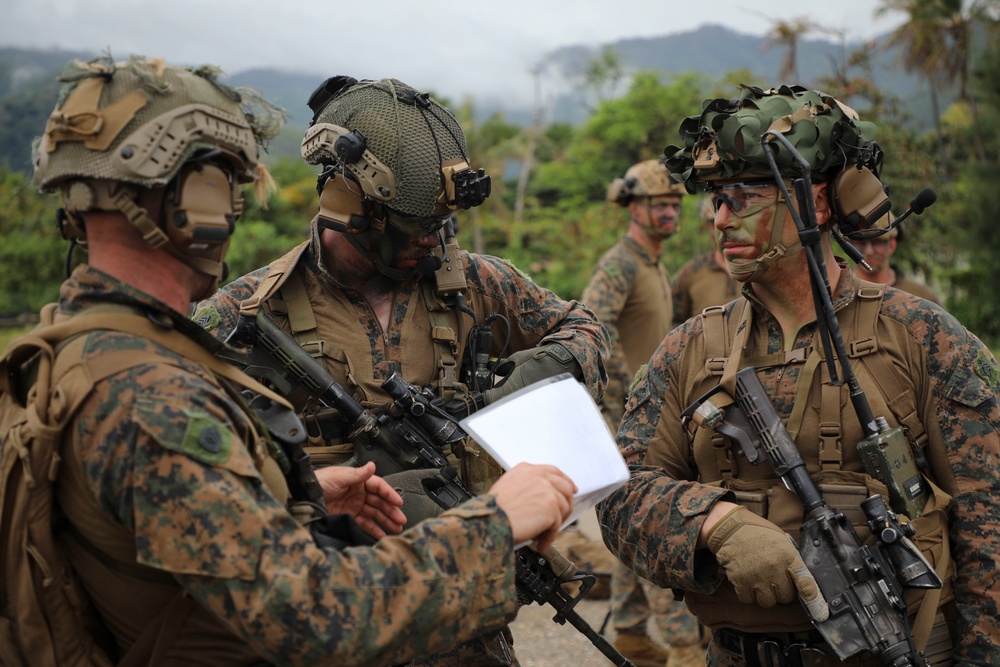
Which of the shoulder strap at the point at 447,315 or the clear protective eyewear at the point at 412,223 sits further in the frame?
the shoulder strap at the point at 447,315

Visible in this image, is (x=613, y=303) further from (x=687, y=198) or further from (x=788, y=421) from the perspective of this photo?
(x=687, y=198)

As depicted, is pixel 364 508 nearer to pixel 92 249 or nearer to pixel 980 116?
pixel 92 249

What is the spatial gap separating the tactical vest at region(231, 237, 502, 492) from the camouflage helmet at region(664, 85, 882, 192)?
41.9 inches

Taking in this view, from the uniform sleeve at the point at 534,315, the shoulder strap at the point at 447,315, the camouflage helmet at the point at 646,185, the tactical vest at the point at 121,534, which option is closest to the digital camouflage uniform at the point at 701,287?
the camouflage helmet at the point at 646,185

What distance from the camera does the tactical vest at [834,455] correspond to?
3.05 metres

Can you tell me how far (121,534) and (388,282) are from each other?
6.27 feet

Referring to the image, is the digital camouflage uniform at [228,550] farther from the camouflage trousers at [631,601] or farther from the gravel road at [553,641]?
the gravel road at [553,641]

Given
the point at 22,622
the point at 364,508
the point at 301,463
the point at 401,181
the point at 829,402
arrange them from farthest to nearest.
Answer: the point at 401,181 → the point at 829,402 → the point at 364,508 → the point at 301,463 → the point at 22,622

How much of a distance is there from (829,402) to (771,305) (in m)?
0.41

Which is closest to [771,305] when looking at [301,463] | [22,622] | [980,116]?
[301,463]

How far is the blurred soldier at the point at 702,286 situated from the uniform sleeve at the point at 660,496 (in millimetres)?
4323

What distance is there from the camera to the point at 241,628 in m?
2.03

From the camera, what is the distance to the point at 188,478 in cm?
Answer: 200

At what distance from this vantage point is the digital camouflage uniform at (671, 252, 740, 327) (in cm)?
770
